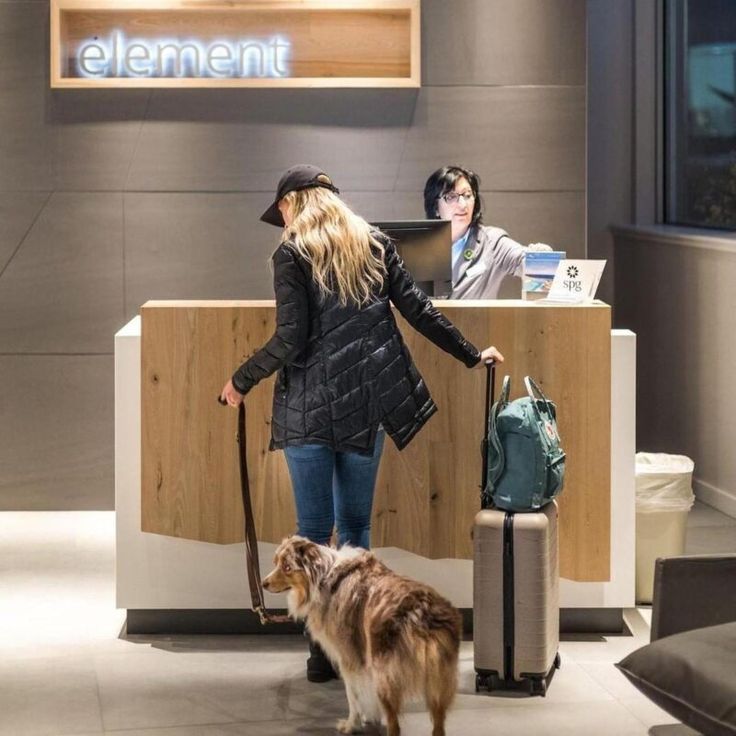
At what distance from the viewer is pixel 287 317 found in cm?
413

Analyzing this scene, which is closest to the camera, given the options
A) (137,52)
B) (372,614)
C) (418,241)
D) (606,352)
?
(372,614)

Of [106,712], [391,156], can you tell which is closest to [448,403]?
[106,712]

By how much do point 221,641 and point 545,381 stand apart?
1.38 meters

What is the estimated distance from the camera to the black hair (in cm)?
592

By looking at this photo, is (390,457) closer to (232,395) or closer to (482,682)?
(232,395)

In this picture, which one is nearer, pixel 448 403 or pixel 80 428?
pixel 448 403

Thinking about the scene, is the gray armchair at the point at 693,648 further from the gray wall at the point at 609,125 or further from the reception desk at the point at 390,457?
the gray wall at the point at 609,125

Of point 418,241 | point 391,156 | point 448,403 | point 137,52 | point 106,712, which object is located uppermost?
point 137,52

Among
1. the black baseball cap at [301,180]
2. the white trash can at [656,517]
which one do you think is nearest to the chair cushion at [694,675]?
the black baseball cap at [301,180]

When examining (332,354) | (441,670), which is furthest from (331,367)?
(441,670)

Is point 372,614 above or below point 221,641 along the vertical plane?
above

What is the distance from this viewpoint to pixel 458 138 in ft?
21.6

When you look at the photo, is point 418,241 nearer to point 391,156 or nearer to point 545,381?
point 545,381

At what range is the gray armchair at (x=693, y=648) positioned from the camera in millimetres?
2795
